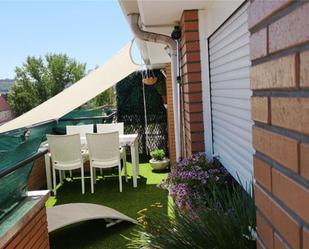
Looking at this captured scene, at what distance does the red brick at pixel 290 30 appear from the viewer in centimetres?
71

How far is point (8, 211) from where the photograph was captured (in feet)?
8.87

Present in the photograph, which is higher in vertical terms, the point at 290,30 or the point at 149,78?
the point at 149,78

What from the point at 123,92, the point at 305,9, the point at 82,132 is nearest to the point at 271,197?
the point at 305,9

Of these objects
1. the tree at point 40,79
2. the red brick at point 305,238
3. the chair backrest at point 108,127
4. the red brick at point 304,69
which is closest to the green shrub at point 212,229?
the red brick at point 305,238

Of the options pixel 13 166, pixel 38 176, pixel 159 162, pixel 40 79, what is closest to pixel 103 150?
pixel 38 176

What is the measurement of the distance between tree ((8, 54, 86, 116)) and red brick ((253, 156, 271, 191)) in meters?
29.7

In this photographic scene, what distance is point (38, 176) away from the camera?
24.0 ft

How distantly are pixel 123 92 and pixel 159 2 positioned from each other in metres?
7.57

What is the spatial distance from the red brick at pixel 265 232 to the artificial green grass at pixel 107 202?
330cm

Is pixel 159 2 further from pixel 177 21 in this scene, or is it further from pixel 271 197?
pixel 271 197

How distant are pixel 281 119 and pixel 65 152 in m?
6.25

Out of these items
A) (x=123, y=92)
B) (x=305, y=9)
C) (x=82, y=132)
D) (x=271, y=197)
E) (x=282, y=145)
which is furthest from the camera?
(x=123, y=92)

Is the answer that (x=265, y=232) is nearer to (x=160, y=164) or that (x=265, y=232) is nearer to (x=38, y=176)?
(x=38, y=176)

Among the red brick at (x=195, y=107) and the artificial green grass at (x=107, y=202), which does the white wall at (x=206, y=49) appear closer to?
the red brick at (x=195, y=107)
